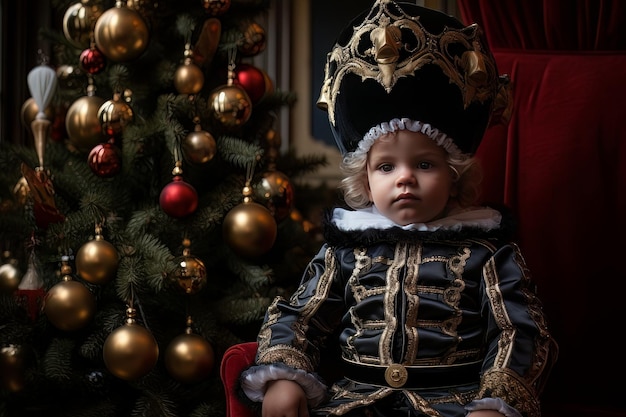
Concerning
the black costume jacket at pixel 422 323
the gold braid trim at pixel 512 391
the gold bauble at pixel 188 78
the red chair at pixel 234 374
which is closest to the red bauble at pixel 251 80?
the gold bauble at pixel 188 78

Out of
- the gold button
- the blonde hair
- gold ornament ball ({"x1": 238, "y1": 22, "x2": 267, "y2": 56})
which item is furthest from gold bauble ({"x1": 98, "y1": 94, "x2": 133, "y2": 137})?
the gold button

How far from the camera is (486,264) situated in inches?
51.6

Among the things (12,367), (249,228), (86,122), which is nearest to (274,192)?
(249,228)

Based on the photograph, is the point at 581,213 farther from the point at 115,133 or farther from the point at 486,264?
the point at 115,133

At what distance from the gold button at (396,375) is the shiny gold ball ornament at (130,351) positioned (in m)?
0.63

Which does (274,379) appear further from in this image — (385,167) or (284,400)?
(385,167)

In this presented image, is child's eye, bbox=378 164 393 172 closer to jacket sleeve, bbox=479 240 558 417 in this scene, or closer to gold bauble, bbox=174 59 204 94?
jacket sleeve, bbox=479 240 558 417

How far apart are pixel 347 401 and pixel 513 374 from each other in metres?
0.27

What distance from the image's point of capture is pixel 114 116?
1.88 meters

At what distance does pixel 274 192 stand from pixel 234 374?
0.71 meters

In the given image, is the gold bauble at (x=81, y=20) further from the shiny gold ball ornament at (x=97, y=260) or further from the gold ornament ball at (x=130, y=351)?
the gold ornament ball at (x=130, y=351)

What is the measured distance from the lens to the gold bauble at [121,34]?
6.08 feet

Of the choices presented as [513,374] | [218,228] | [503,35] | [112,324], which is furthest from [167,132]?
[513,374]

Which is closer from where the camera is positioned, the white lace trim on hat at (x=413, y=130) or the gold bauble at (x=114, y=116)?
the white lace trim on hat at (x=413, y=130)
